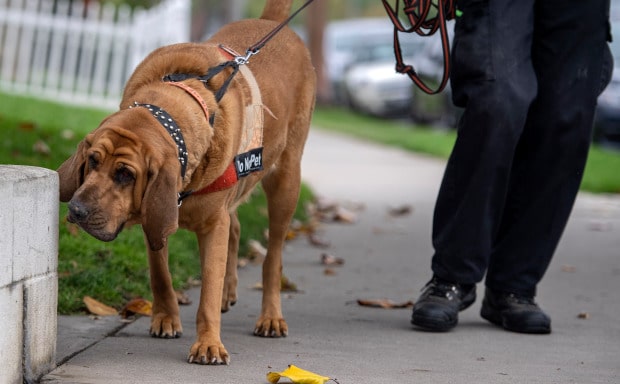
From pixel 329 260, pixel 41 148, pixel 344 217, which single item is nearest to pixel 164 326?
pixel 329 260

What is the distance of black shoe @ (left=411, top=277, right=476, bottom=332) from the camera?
14.7 ft

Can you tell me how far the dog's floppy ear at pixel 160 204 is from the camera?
11.1 ft

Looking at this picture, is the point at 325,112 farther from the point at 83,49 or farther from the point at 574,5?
the point at 574,5

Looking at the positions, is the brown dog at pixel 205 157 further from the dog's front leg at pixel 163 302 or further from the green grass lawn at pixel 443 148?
the green grass lawn at pixel 443 148

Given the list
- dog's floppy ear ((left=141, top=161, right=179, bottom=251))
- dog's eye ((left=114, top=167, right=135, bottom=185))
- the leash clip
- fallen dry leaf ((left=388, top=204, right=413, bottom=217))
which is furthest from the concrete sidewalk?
the leash clip

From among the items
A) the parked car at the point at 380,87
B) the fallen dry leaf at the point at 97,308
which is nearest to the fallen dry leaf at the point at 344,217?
the fallen dry leaf at the point at 97,308

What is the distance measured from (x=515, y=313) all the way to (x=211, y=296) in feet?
4.66

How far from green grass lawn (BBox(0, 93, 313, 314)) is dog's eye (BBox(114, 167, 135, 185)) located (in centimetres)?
132

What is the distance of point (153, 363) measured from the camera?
373 centimetres

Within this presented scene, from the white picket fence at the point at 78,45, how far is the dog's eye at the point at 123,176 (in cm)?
1105

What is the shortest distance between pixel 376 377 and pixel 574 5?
1.85 m

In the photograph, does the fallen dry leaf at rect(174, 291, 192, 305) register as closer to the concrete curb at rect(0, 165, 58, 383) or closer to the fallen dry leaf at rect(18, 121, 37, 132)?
the concrete curb at rect(0, 165, 58, 383)

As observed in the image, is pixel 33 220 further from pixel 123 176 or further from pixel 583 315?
pixel 583 315

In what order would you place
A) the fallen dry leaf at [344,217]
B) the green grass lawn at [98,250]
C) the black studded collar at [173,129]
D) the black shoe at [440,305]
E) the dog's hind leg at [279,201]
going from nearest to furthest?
the black studded collar at [173,129], the black shoe at [440,305], the dog's hind leg at [279,201], the green grass lawn at [98,250], the fallen dry leaf at [344,217]
